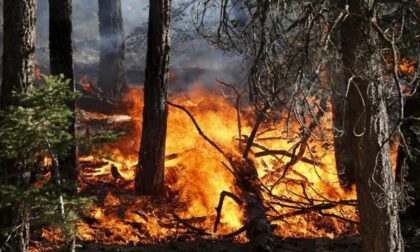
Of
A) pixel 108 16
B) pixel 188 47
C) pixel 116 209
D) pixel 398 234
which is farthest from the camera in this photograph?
pixel 188 47

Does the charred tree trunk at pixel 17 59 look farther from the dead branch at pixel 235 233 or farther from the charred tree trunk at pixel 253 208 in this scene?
the dead branch at pixel 235 233

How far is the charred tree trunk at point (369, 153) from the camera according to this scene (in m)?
5.73

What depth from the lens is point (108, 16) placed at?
728 inches

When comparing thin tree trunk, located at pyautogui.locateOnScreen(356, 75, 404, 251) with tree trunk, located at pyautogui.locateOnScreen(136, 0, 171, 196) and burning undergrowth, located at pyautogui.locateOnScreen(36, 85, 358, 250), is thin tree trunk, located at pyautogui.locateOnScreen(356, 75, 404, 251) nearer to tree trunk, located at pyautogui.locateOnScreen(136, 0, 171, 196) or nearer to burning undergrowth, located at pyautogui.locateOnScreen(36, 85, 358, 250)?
burning undergrowth, located at pyautogui.locateOnScreen(36, 85, 358, 250)

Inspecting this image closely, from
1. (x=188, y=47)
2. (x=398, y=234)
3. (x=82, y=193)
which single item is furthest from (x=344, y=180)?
(x=188, y=47)

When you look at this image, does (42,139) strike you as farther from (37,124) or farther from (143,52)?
(143,52)

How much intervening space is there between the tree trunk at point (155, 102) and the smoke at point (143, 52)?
775cm

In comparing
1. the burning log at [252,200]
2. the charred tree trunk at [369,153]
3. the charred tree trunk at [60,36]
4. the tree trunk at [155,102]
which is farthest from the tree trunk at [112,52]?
the charred tree trunk at [369,153]

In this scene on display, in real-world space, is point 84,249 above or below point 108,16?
below

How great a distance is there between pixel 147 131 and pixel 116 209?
1.81 m

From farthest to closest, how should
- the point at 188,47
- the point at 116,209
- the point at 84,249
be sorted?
1. the point at 188,47
2. the point at 116,209
3. the point at 84,249

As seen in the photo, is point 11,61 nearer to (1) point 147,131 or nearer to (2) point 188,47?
(1) point 147,131

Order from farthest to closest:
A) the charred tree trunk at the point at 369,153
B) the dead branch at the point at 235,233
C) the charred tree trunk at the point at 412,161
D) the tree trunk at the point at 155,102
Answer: the tree trunk at the point at 155,102 → the dead branch at the point at 235,233 → the charred tree trunk at the point at 412,161 → the charred tree trunk at the point at 369,153

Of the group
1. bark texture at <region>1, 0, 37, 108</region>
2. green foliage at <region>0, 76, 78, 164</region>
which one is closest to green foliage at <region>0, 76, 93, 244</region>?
green foliage at <region>0, 76, 78, 164</region>
